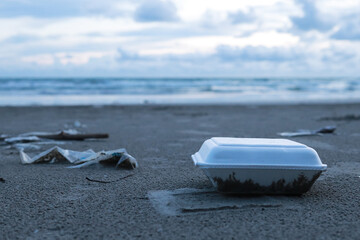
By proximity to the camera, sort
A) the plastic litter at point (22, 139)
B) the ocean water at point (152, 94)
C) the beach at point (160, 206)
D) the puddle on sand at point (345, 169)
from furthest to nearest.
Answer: the ocean water at point (152, 94), the plastic litter at point (22, 139), the puddle on sand at point (345, 169), the beach at point (160, 206)

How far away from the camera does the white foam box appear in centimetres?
336

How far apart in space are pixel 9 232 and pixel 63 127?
7.46 m

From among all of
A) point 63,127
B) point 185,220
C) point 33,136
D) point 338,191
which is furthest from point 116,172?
point 63,127

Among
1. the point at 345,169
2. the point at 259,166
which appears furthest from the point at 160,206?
the point at 345,169

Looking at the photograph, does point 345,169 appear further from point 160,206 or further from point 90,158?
point 90,158

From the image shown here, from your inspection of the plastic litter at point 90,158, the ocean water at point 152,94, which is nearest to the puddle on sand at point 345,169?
the plastic litter at point 90,158

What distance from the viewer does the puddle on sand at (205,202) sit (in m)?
3.32

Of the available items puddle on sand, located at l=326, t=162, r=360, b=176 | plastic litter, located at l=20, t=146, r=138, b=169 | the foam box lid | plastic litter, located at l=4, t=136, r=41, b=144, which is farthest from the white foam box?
plastic litter, located at l=4, t=136, r=41, b=144

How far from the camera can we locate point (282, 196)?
12.0 feet

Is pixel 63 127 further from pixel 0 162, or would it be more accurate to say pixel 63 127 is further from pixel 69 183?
pixel 69 183

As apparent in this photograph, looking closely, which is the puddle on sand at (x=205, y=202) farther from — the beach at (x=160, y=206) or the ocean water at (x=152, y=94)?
the ocean water at (x=152, y=94)

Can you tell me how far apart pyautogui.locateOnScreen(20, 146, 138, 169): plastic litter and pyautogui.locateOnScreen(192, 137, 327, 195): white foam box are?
159cm

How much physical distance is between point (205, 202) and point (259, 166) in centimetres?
57

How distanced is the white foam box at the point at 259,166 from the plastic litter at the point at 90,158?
1.59 m
